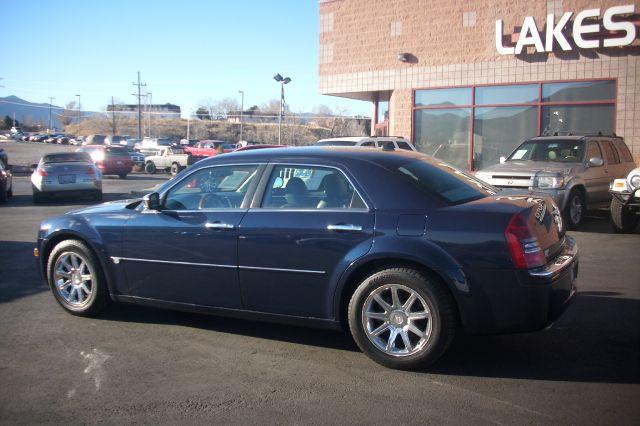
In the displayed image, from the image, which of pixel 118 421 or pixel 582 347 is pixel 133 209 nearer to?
pixel 118 421

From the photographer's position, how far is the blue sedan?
4332 mm

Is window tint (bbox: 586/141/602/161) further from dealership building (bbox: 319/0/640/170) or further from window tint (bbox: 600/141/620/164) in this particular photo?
dealership building (bbox: 319/0/640/170)

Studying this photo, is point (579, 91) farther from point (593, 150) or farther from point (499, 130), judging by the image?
point (593, 150)

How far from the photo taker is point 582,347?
4.98 m

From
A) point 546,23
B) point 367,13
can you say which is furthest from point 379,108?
point 546,23

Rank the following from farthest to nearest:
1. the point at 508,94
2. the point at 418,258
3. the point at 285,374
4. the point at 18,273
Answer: the point at 508,94 → the point at 18,273 → the point at 285,374 → the point at 418,258

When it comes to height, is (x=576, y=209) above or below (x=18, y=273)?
above

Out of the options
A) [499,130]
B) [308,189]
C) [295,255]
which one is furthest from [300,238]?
[499,130]

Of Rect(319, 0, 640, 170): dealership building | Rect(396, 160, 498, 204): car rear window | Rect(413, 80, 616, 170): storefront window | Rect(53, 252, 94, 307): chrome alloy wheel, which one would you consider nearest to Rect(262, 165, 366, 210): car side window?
Rect(396, 160, 498, 204): car rear window

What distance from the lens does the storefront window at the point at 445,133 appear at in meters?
20.3

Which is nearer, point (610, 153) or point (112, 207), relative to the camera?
point (112, 207)

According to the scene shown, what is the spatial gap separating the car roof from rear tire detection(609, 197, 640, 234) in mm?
6934

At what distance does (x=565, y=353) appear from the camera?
4852mm

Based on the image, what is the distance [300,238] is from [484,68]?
1632cm
